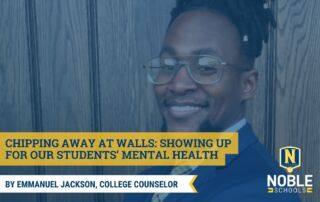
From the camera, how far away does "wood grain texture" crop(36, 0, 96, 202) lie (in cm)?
97

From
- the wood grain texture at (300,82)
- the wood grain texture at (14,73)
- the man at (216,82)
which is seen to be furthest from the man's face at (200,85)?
the wood grain texture at (14,73)

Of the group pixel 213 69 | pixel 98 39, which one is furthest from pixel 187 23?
pixel 98 39

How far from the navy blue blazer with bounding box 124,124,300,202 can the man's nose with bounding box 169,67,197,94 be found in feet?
0.61

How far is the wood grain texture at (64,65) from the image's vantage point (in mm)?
966

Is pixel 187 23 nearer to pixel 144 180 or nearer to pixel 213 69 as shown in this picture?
pixel 213 69

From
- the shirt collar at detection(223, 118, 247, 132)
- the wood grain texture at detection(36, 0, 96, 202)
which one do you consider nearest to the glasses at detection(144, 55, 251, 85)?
the shirt collar at detection(223, 118, 247, 132)

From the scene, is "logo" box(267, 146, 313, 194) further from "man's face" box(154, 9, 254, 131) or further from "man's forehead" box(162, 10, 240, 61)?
"man's forehead" box(162, 10, 240, 61)

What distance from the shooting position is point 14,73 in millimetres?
979

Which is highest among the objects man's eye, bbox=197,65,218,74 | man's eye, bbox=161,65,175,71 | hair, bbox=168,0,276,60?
hair, bbox=168,0,276,60

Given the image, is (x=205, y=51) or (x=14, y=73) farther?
(x=14, y=73)

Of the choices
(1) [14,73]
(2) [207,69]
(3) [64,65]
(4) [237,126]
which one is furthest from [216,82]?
(1) [14,73]

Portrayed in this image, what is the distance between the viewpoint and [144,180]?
973mm

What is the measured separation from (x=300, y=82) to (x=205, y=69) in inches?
10.7

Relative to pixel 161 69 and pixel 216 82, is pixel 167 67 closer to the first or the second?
pixel 161 69
